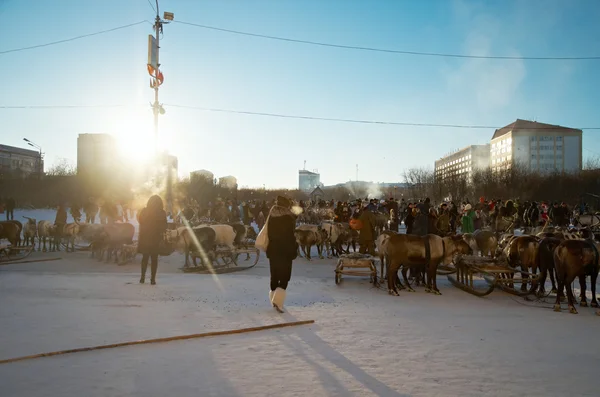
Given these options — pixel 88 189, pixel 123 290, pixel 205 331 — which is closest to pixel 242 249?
pixel 123 290

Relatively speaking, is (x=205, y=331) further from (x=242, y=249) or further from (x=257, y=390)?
(x=242, y=249)

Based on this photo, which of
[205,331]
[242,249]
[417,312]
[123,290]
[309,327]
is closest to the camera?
[205,331]

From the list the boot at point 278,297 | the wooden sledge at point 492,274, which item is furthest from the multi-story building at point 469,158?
the boot at point 278,297

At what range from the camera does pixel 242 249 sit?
1570 centimetres

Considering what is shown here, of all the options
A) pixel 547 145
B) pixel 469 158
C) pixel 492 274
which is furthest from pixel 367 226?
pixel 469 158

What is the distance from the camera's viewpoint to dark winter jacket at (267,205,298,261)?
823 centimetres

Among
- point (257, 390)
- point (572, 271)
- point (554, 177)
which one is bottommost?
point (257, 390)

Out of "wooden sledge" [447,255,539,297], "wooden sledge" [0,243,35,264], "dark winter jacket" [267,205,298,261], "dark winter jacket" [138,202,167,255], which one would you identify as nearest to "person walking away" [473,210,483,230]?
"wooden sledge" [447,255,539,297]

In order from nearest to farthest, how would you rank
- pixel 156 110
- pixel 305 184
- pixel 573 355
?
pixel 573 355 → pixel 156 110 → pixel 305 184

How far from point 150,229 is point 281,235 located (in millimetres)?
4013

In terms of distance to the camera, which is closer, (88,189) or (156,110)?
(156,110)

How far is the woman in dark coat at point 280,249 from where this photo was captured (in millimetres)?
8172

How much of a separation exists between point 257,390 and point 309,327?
8.45 feet

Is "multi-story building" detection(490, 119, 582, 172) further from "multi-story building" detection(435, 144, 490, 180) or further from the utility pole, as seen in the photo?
the utility pole
